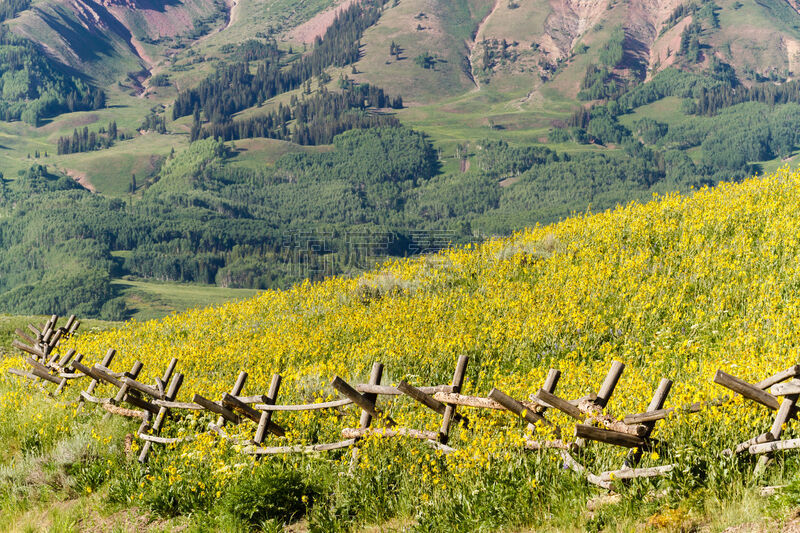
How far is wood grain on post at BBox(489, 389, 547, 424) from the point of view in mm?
7773

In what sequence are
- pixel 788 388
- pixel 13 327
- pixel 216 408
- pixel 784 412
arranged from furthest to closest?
pixel 13 327 → pixel 216 408 → pixel 784 412 → pixel 788 388

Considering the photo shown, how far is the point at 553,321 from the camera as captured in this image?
1308cm

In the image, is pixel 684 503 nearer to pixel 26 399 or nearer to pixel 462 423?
pixel 462 423

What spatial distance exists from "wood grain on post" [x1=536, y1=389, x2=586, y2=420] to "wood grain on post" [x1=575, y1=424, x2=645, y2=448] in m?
0.45

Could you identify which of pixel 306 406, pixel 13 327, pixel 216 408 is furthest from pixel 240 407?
pixel 13 327

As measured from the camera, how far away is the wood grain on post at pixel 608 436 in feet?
22.6

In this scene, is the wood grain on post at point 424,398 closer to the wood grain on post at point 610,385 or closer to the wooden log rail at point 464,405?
the wooden log rail at point 464,405

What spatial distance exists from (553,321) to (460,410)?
14.3 feet

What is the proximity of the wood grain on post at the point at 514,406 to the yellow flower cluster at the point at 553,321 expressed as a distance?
1.75 ft

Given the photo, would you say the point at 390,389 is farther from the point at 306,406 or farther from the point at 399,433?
the point at 306,406

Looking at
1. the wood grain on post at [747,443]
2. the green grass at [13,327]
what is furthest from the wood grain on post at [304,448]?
the green grass at [13,327]

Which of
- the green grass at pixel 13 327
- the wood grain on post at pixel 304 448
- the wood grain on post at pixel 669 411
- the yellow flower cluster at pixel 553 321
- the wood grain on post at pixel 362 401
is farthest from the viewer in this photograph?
the green grass at pixel 13 327

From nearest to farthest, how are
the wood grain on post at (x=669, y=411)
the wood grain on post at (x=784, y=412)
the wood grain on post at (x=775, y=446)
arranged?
the wood grain on post at (x=775, y=446) < the wood grain on post at (x=784, y=412) < the wood grain on post at (x=669, y=411)

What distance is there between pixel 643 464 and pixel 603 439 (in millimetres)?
734
